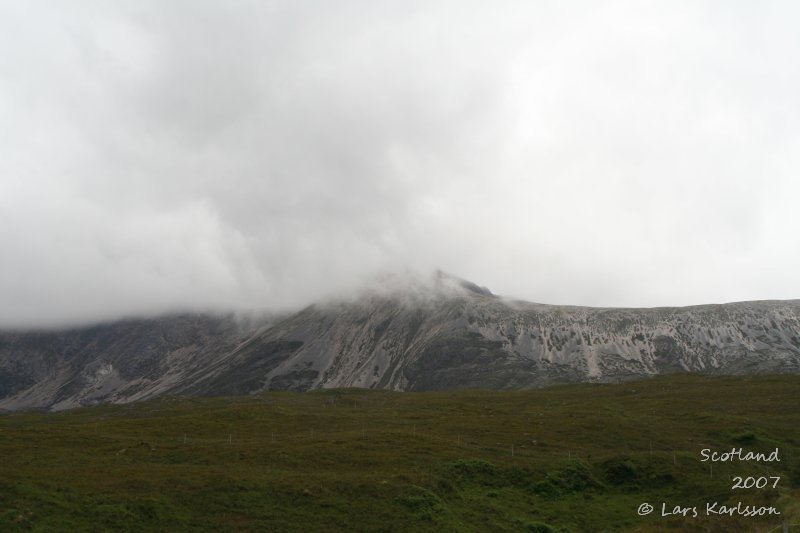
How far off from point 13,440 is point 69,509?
35.9 m

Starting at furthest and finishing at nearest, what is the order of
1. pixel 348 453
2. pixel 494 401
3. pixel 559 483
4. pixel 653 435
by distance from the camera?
pixel 494 401 → pixel 653 435 → pixel 348 453 → pixel 559 483

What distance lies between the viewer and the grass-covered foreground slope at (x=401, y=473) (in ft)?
138

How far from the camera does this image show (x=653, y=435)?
243 feet

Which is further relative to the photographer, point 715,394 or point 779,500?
point 715,394

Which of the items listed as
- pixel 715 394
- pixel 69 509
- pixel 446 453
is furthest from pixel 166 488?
pixel 715 394

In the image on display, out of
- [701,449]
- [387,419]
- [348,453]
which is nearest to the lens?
[348,453]

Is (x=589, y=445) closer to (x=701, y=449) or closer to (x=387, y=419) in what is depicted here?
(x=701, y=449)

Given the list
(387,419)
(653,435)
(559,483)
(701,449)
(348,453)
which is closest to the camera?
(559,483)

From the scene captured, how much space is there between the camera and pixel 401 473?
52750 millimetres

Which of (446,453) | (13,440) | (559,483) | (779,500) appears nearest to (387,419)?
(446,453)

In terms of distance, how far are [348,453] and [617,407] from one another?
63578 millimetres

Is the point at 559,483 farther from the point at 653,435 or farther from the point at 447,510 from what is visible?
the point at 653,435

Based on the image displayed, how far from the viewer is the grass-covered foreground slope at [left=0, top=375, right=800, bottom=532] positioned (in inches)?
1652

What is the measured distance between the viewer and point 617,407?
344 ft
